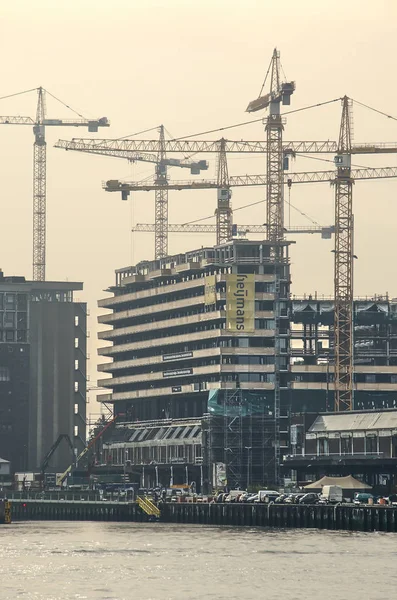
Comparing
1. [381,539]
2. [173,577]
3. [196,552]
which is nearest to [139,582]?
[173,577]

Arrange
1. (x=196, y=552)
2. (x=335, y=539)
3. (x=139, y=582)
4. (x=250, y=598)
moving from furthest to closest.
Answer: (x=335, y=539) < (x=196, y=552) < (x=139, y=582) < (x=250, y=598)

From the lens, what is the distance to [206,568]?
15775cm

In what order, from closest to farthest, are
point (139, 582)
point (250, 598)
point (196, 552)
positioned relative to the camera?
1. point (250, 598)
2. point (139, 582)
3. point (196, 552)

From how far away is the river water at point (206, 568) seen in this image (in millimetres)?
138625

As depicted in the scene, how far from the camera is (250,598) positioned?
136 m

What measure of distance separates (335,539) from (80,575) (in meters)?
42.7

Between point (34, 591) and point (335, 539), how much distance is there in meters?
54.1

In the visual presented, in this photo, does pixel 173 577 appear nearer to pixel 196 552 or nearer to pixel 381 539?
pixel 196 552

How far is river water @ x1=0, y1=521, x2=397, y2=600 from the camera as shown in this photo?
455ft

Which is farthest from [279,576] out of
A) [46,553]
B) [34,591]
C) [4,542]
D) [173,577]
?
[4,542]

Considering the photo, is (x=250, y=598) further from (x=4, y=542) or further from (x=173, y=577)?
(x=4, y=542)

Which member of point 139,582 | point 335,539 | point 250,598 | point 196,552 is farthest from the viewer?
point 335,539

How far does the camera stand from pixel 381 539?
18488 cm

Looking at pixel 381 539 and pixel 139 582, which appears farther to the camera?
pixel 381 539
